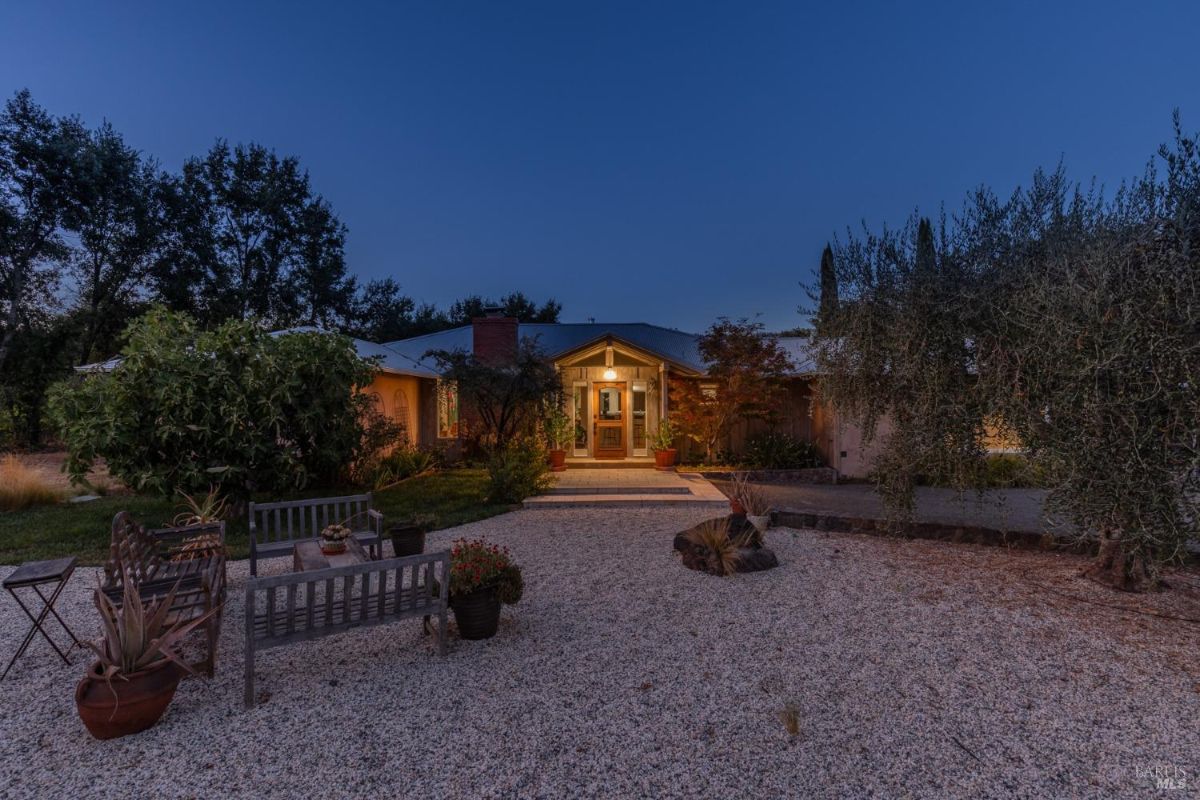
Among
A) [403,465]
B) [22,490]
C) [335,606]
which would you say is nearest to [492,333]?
[403,465]

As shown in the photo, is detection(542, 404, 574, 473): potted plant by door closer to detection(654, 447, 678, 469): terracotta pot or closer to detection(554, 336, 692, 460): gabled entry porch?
detection(554, 336, 692, 460): gabled entry porch

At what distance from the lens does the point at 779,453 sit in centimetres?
1313

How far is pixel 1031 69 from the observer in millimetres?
12953

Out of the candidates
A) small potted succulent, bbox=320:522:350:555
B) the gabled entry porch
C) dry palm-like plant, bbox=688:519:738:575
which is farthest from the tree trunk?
the gabled entry porch

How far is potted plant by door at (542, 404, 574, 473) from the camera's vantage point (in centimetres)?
1281

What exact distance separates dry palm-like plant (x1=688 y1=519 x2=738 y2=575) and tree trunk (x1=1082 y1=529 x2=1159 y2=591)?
10.9 ft

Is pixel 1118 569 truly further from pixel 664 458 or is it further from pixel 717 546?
pixel 664 458

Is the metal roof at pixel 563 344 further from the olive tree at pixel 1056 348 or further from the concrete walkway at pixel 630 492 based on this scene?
the olive tree at pixel 1056 348

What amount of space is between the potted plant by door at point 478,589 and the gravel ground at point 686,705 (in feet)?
0.59

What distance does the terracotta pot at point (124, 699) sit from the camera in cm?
275

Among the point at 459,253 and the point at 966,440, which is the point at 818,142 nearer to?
the point at 966,440

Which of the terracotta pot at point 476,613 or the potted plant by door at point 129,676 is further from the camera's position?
the terracotta pot at point 476,613

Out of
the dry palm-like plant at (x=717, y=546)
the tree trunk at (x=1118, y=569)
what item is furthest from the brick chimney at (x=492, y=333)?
the tree trunk at (x=1118, y=569)

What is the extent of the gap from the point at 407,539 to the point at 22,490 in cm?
812
